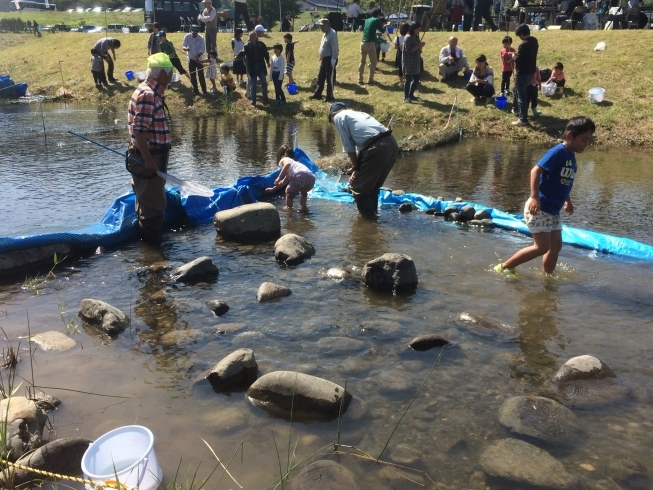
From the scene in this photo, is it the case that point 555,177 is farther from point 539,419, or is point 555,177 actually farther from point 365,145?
point 365,145

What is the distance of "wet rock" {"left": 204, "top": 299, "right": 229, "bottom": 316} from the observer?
5074 mm

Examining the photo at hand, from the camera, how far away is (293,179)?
8266 millimetres

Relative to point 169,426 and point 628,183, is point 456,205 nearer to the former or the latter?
point 628,183

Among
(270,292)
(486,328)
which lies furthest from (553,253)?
(270,292)

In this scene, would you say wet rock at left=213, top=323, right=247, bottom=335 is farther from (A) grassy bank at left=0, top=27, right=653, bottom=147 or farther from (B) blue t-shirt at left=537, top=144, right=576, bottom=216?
(A) grassy bank at left=0, top=27, right=653, bottom=147

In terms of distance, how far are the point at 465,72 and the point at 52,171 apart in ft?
37.7

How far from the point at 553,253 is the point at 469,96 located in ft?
36.6

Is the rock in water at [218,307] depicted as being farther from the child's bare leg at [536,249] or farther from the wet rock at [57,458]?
the child's bare leg at [536,249]

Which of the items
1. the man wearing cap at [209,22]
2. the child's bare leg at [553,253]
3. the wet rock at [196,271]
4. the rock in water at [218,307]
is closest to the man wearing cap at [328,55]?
the man wearing cap at [209,22]

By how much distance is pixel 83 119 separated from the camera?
17.3 metres

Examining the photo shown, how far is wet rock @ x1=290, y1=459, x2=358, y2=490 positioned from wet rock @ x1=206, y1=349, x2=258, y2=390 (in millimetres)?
965

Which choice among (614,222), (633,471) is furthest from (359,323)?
(614,222)

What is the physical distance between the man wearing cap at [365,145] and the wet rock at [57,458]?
5.19m

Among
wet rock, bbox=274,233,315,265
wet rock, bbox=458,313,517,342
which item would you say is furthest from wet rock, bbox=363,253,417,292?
wet rock, bbox=274,233,315,265
